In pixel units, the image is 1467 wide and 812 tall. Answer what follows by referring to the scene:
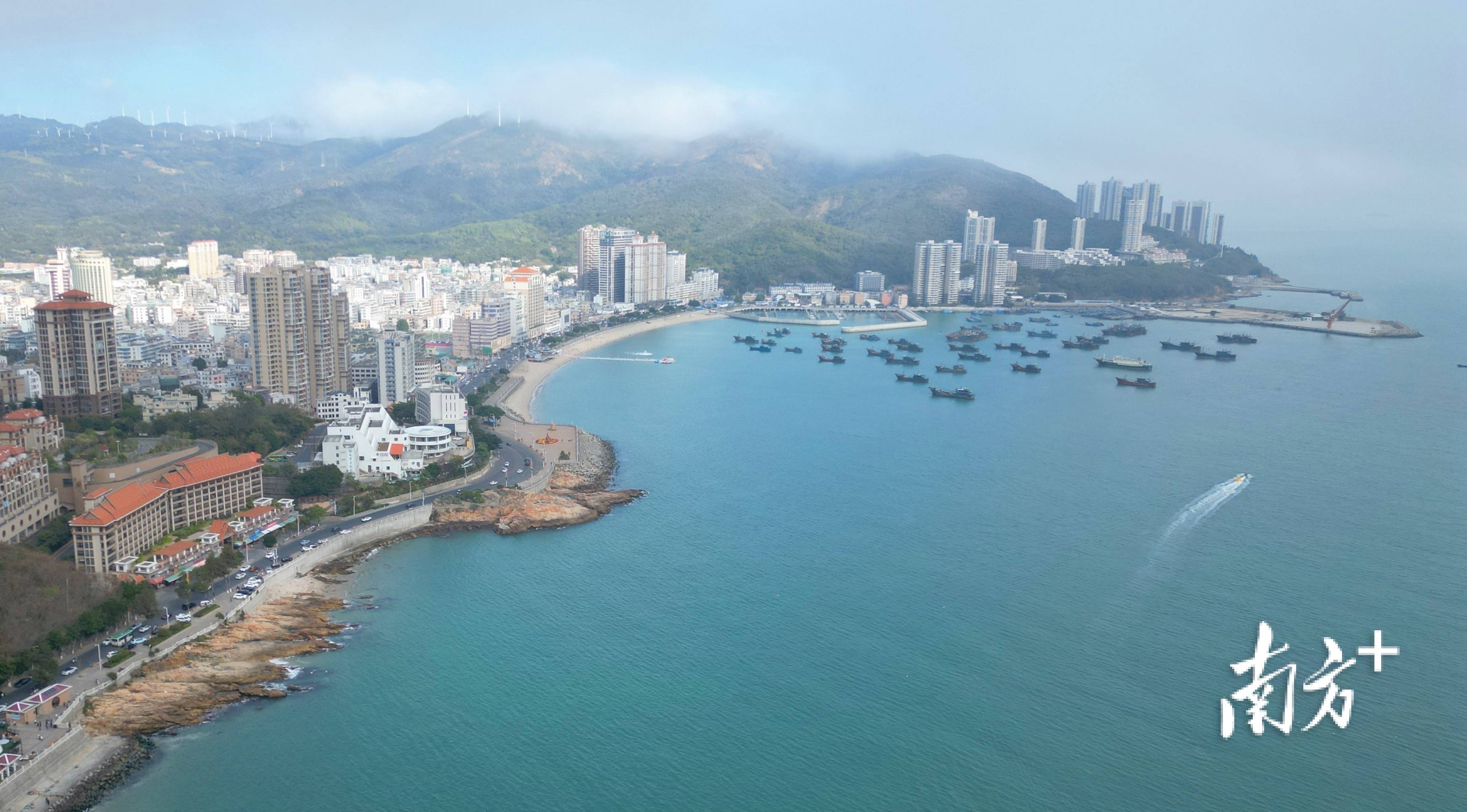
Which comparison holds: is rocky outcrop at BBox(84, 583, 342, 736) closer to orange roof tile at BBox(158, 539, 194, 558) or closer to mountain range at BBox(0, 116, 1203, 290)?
orange roof tile at BBox(158, 539, 194, 558)

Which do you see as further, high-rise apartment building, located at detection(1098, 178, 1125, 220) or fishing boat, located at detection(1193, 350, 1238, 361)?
high-rise apartment building, located at detection(1098, 178, 1125, 220)

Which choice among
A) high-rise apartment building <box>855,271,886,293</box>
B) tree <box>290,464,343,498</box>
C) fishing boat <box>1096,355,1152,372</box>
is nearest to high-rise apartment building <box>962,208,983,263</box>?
high-rise apartment building <box>855,271,886,293</box>

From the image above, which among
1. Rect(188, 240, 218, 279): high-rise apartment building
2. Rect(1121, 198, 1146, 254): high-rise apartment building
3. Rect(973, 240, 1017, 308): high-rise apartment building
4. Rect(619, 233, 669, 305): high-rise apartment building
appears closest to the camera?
Rect(619, 233, 669, 305): high-rise apartment building

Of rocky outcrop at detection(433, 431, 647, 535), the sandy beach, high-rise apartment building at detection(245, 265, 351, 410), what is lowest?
rocky outcrop at detection(433, 431, 647, 535)

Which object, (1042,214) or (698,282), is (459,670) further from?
(1042,214)

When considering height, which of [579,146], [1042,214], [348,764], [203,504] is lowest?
[348,764]

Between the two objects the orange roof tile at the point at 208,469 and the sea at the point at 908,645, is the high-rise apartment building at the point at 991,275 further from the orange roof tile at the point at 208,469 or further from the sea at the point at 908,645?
the orange roof tile at the point at 208,469

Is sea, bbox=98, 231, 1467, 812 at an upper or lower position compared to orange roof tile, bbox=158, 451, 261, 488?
lower

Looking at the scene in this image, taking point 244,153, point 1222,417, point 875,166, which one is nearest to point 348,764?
point 1222,417

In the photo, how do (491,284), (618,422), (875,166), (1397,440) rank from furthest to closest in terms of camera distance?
(875,166)
(491,284)
(618,422)
(1397,440)
